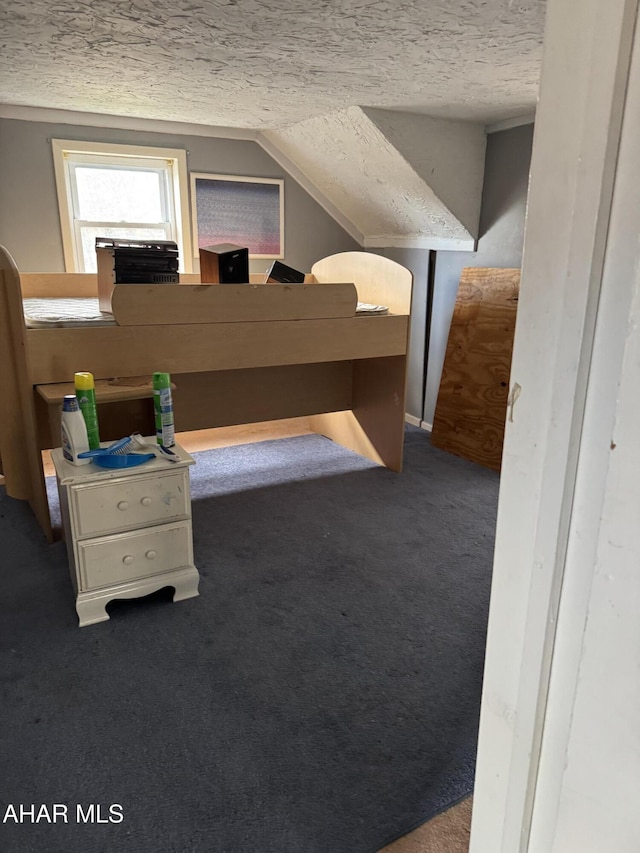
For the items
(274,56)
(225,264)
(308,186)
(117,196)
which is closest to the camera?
(274,56)

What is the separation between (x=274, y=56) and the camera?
2.05m

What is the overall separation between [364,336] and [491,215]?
45.1 inches

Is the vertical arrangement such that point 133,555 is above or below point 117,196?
below

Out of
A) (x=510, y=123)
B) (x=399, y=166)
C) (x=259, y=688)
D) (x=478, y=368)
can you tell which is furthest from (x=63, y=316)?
(x=510, y=123)

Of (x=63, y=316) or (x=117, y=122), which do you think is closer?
(x=63, y=316)

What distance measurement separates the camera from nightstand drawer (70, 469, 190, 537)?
67.0 inches

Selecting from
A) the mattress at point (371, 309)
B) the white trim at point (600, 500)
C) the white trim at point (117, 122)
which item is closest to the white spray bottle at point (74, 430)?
the mattress at point (371, 309)

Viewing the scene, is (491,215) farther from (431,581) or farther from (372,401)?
(431,581)

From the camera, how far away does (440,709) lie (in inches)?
57.4

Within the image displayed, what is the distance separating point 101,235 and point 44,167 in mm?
427

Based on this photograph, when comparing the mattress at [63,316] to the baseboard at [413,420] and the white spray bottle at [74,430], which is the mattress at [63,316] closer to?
the white spray bottle at [74,430]

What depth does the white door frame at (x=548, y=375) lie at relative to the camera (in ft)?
1.43

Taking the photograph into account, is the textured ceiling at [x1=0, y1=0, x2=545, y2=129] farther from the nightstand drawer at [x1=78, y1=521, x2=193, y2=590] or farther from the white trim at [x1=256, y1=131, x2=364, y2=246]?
the nightstand drawer at [x1=78, y1=521, x2=193, y2=590]

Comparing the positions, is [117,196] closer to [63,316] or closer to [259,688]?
[63,316]
